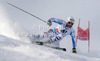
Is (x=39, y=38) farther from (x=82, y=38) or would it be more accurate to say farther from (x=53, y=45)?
(x=82, y=38)

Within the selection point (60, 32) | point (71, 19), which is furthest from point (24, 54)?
point (60, 32)

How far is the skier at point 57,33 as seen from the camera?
8456mm

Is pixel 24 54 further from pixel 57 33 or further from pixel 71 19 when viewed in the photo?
pixel 57 33

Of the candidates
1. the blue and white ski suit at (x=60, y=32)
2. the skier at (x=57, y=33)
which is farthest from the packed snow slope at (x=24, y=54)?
the blue and white ski suit at (x=60, y=32)

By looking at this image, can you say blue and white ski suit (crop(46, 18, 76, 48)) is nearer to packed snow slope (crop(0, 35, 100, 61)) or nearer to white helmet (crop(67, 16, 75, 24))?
white helmet (crop(67, 16, 75, 24))

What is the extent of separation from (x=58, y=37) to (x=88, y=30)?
5.06 metres

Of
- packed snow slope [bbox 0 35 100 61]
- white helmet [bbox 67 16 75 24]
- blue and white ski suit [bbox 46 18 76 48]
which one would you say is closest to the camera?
packed snow slope [bbox 0 35 100 61]

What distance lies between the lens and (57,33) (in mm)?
8773

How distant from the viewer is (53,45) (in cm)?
884

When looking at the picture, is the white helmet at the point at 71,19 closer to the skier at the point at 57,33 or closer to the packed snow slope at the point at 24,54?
the skier at the point at 57,33

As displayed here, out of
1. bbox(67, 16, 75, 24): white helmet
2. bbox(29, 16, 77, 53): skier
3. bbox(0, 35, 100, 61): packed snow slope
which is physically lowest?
bbox(0, 35, 100, 61): packed snow slope

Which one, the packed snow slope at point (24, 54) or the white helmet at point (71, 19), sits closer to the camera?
the packed snow slope at point (24, 54)

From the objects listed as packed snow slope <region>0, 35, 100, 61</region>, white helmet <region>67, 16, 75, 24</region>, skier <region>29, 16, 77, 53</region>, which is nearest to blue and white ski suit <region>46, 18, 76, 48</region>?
skier <region>29, 16, 77, 53</region>

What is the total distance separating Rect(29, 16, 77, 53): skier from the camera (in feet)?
27.7
